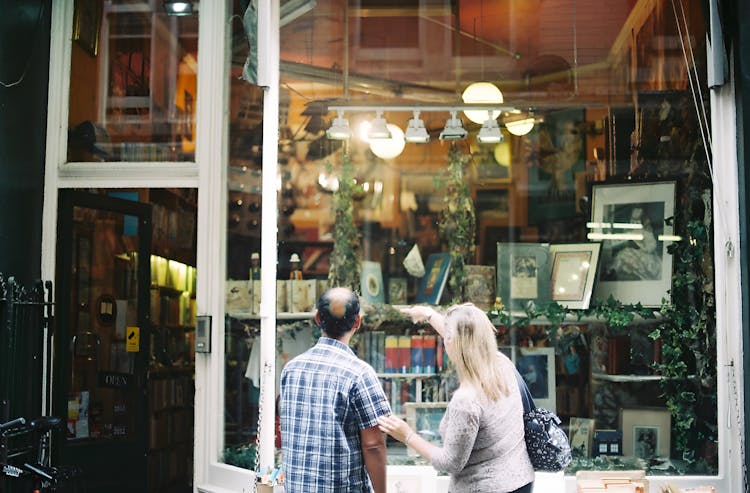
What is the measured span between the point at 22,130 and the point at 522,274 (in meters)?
3.44

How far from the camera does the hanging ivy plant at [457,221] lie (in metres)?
6.52

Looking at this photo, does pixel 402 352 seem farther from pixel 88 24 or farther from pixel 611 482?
pixel 88 24

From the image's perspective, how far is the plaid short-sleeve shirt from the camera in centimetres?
359

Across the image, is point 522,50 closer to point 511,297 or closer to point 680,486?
point 511,297

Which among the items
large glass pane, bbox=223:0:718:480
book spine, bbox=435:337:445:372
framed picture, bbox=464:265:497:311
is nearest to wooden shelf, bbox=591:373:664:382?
large glass pane, bbox=223:0:718:480

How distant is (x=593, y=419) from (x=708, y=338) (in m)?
0.96

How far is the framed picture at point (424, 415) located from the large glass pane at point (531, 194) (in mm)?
18

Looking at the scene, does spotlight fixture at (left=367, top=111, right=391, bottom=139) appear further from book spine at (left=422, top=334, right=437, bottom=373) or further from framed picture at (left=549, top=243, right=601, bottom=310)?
book spine at (left=422, top=334, right=437, bottom=373)

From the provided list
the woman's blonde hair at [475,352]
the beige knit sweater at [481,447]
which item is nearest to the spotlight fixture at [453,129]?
the woman's blonde hair at [475,352]

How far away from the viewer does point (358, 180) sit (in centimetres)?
695

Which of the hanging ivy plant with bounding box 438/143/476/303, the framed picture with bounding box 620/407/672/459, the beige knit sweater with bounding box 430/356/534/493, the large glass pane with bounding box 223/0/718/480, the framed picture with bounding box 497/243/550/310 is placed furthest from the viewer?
the hanging ivy plant with bounding box 438/143/476/303

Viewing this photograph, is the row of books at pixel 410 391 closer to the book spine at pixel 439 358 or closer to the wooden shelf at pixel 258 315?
the book spine at pixel 439 358

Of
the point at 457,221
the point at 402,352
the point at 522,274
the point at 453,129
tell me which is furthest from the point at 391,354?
the point at 453,129

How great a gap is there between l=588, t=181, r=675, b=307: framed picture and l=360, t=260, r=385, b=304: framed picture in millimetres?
1483
